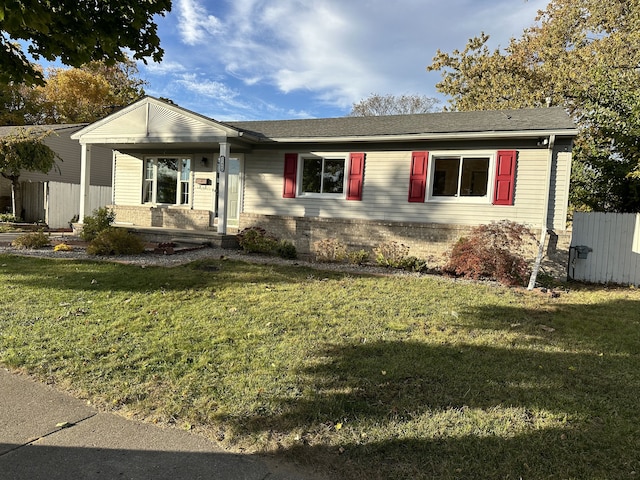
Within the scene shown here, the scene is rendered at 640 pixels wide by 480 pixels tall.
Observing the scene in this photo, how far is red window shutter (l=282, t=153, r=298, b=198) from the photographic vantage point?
475 inches

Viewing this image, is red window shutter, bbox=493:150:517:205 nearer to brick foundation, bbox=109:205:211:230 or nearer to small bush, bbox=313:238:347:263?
small bush, bbox=313:238:347:263

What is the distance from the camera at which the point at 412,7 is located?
41.4ft

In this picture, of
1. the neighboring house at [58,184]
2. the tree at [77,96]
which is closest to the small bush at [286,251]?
the neighboring house at [58,184]

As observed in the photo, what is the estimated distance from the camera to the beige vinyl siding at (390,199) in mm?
9844

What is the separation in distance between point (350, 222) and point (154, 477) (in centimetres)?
942

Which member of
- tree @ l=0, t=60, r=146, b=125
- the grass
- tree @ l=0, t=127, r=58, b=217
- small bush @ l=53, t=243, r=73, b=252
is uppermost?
tree @ l=0, t=60, r=146, b=125

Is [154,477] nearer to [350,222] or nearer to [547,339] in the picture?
[547,339]

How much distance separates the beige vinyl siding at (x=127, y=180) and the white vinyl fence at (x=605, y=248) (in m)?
13.5

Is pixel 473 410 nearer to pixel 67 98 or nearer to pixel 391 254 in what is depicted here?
pixel 391 254

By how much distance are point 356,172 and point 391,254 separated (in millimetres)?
2662

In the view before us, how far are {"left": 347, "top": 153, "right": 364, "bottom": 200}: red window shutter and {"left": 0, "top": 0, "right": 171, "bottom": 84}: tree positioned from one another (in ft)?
21.1

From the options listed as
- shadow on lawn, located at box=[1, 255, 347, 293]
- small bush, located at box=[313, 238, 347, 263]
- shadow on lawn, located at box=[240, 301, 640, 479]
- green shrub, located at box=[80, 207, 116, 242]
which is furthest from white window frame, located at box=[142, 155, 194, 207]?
shadow on lawn, located at box=[240, 301, 640, 479]

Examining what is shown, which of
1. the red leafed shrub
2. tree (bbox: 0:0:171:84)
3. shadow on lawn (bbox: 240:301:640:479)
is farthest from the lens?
the red leafed shrub

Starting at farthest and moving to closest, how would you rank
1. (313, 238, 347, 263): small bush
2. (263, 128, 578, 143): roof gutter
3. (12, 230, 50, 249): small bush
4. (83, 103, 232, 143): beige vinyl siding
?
1. (83, 103, 232, 143): beige vinyl siding
2. (12, 230, 50, 249): small bush
3. (313, 238, 347, 263): small bush
4. (263, 128, 578, 143): roof gutter
